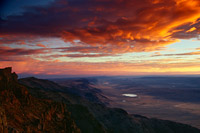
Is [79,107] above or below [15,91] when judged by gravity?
below

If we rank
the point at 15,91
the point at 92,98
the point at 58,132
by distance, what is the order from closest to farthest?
the point at 58,132, the point at 15,91, the point at 92,98

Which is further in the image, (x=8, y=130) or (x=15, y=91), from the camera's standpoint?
(x=15, y=91)

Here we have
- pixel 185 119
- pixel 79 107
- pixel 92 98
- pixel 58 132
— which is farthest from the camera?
pixel 92 98

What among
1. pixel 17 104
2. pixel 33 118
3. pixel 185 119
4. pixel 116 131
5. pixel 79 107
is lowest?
pixel 185 119

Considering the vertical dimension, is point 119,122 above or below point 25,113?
below

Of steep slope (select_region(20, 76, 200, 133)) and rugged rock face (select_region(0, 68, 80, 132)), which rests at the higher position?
→ rugged rock face (select_region(0, 68, 80, 132))

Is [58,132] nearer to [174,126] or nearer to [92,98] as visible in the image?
[174,126]

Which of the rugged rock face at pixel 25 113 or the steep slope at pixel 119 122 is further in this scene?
the steep slope at pixel 119 122

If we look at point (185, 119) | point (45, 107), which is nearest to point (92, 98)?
point (185, 119)

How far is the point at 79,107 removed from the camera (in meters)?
53.2

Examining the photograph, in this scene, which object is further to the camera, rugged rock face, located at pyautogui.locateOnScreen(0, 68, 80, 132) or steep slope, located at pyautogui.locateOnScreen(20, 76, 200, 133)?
steep slope, located at pyautogui.locateOnScreen(20, 76, 200, 133)

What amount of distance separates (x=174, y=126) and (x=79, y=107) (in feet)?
153

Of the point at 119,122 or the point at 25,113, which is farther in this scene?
the point at 119,122

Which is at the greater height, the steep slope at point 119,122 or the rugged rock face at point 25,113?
the rugged rock face at point 25,113
